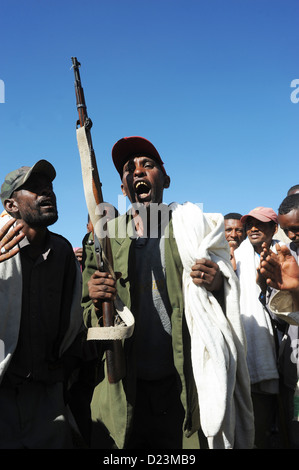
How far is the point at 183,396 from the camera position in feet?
9.37

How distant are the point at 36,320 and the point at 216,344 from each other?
1.26m

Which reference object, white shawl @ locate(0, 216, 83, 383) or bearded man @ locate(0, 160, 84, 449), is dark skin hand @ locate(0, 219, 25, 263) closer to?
bearded man @ locate(0, 160, 84, 449)

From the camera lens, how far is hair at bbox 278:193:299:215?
13.8 ft

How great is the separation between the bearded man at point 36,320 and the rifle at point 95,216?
49cm

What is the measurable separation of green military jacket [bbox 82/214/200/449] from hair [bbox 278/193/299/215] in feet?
4.87

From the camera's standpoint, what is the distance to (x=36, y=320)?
3.21 m

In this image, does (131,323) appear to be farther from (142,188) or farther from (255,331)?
(255,331)

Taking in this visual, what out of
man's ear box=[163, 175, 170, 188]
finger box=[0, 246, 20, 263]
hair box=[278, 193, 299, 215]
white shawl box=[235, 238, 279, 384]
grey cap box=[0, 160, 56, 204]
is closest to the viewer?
finger box=[0, 246, 20, 263]

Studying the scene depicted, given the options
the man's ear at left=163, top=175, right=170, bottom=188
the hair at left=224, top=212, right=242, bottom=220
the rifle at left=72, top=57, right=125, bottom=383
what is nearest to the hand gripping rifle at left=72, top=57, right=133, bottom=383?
the rifle at left=72, top=57, right=125, bottom=383

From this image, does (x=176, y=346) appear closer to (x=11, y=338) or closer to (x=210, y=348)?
(x=210, y=348)

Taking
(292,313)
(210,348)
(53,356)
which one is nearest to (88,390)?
(53,356)

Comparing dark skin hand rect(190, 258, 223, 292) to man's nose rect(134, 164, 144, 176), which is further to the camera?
man's nose rect(134, 164, 144, 176)
